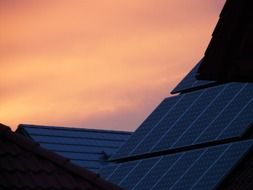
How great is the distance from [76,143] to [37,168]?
28733 millimetres

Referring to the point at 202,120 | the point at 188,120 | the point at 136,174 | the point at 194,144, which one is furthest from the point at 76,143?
the point at 194,144

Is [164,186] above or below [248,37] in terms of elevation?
above

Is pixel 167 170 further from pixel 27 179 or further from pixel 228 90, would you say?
pixel 27 179

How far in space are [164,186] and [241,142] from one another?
2728mm

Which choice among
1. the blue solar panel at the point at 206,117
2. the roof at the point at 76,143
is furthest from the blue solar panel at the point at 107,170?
the roof at the point at 76,143

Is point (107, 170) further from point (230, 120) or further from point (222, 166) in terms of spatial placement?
point (222, 166)

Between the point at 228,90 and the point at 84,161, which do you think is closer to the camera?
the point at 228,90

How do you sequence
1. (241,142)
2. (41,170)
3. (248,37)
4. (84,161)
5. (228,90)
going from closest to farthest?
1. (248,37)
2. (41,170)
3. (241,142)
4. (228,90)
5. (84,161)

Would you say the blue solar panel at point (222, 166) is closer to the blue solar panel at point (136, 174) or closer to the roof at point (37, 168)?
the blue solar panel at point (136, 174)

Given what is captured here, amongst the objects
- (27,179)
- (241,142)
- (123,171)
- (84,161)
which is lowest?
(27,179)

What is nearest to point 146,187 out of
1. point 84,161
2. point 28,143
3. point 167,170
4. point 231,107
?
point 167,170

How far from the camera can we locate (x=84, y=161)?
3784 centimetres

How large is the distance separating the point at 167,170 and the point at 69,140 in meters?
12.2

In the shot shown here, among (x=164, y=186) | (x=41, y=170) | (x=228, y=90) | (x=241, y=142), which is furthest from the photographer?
(x=228, y=90)
